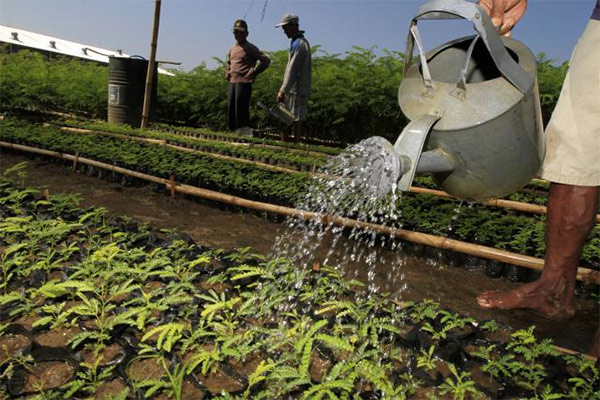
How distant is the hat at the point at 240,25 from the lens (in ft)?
26.2

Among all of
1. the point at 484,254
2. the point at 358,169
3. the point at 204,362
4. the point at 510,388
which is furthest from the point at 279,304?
the point at 484,254

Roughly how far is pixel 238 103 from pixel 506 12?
6.94 m

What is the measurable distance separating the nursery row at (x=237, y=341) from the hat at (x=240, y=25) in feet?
20.7

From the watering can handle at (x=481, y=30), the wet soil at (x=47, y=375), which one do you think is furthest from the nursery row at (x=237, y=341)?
the watering can handle at (x=481, y=30)

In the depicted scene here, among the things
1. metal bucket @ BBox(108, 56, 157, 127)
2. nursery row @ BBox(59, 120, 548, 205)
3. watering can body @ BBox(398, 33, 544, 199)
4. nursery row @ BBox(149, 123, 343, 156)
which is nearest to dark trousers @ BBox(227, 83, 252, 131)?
A: nursery row @ BBox(149, 123, 343, 156)

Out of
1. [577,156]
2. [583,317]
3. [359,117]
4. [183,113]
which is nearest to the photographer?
[577,156]

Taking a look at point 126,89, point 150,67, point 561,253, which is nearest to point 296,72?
point 150,67

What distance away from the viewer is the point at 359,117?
32.0ft

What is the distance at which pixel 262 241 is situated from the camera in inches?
148

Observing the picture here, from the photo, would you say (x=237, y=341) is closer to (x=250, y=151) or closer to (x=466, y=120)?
(x=466, y=120)

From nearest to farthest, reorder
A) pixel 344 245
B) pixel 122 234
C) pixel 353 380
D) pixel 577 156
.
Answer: pixel 353 380 < pixel 577 156 < pixel 122 234 < pixel 344 245

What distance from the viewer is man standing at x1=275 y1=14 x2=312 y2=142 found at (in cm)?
709

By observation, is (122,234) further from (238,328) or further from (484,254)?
(484,254)

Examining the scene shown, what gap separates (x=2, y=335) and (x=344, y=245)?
249cm
